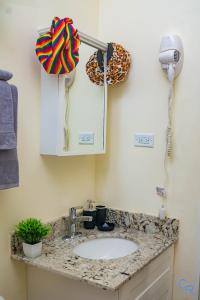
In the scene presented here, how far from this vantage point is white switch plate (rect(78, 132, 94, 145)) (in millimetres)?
Result: 1715

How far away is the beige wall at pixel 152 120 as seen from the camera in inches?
64.9

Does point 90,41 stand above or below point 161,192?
above

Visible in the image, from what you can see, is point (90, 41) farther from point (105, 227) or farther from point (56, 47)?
point (105, 227)

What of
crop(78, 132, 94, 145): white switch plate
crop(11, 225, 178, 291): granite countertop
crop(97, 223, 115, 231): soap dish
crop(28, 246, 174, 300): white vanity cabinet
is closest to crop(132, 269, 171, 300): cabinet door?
crop(28, 246, 174, 300): white vanity cabinet

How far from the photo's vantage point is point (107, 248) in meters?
1.74

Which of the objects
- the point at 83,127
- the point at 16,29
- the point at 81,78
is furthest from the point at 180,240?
the point at 16,29

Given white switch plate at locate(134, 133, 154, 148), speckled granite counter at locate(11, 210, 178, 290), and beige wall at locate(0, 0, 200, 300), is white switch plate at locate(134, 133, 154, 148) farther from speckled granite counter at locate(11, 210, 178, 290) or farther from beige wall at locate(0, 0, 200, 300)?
speckled granite counter at locate(11, 210, 178, 290)

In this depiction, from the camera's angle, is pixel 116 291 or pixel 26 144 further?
pixel 26 144

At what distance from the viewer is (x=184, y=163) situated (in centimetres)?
168

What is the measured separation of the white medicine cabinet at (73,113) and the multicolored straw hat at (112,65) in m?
0.04

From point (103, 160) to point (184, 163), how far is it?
53cm

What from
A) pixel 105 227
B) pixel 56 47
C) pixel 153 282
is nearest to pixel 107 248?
pixel 105 227

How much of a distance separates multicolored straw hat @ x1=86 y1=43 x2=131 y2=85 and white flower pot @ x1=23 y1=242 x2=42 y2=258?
0.97 metres

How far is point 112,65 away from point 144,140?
472 mm
